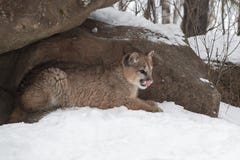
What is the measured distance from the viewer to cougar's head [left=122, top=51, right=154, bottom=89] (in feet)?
23.7

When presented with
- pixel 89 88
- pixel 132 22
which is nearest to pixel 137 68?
pixel 89 88

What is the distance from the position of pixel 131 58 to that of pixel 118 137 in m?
2.04

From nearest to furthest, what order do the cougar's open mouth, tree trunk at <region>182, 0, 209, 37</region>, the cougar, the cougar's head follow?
1. the cougar
2. the cougar's open mouth
3. the cougar's head
4. tree trunk at <region>182, 0, 209, 37</region>

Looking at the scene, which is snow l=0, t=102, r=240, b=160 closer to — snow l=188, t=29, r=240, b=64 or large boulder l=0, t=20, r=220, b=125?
large boulder l=0, t=20, r=220, b=125

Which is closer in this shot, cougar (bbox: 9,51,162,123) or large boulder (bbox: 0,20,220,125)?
cougar (bbox: 9,51,162,123)

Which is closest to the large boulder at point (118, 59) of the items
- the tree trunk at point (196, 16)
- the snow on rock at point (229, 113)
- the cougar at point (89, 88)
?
the cougar at point (89, 88)

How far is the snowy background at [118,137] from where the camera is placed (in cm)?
499

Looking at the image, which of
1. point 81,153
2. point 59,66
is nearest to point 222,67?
point 59,66

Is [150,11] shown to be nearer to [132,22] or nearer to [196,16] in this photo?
[196,16]

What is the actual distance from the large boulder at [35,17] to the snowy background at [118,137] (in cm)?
115

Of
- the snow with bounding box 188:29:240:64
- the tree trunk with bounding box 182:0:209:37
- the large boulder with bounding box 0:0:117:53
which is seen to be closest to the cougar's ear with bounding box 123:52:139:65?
the large boulder with bounding box 0:0:117:53

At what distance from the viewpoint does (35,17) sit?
6281mm

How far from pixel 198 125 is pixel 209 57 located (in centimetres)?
427

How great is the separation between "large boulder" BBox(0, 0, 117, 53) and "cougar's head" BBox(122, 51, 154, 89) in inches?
37.7
